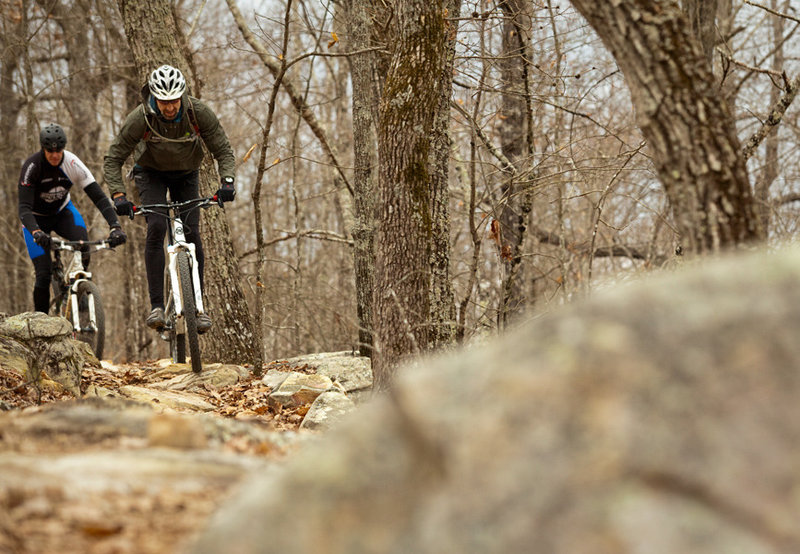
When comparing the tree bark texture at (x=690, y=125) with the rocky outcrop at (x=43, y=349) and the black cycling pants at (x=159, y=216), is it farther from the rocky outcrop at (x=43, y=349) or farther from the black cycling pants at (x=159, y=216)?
the rocky outcrop at (x=43, y=349)

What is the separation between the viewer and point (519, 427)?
63.4 inches

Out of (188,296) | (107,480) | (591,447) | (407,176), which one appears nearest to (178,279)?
(188,296)

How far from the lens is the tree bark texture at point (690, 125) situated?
2.92 metres

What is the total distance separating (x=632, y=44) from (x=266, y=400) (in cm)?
452

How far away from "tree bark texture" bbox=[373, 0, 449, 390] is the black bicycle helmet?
11.6 feet

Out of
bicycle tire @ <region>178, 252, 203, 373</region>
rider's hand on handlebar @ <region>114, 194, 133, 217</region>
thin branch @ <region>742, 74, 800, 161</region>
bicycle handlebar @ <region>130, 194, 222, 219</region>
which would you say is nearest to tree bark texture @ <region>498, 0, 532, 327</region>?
thin branch @ <region>742, 74, 800, 161</region>

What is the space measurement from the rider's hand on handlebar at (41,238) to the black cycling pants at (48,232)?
29 cm

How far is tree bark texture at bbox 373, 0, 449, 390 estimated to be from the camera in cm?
514

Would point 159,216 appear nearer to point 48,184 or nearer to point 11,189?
point 48,184

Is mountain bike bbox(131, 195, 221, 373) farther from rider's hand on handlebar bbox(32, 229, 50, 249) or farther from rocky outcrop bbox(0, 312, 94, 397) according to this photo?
rider's hand on handlebar bbox(32, 229, 50, 249)

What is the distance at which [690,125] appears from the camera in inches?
115

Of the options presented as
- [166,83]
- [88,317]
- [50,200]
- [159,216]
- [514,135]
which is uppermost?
[514,135]

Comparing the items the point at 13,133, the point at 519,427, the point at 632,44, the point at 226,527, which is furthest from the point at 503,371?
the point at 13,133

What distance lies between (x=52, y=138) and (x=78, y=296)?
174 centimetres
